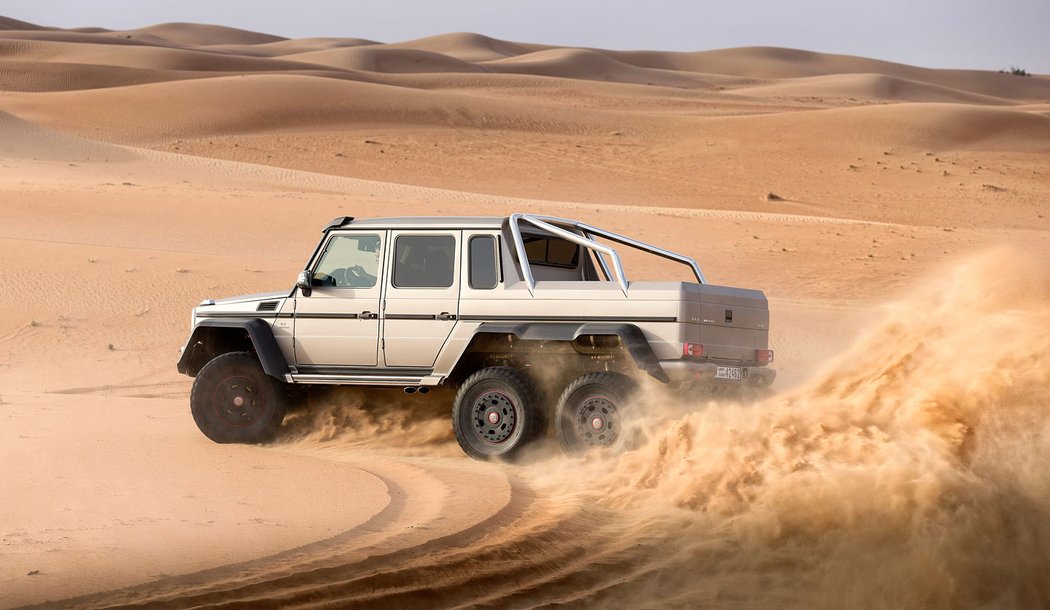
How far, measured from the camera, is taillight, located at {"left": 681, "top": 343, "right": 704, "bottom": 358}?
28.0 ft

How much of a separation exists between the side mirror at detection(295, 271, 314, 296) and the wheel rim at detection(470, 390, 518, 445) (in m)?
1.66

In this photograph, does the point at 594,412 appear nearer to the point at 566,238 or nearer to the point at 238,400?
the point at 566,238

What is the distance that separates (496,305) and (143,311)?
931 cm

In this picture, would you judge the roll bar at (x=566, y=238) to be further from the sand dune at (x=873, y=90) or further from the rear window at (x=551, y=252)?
the sand dune at (x=873, y=90)

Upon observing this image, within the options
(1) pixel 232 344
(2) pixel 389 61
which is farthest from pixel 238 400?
(2) pixel 389 61

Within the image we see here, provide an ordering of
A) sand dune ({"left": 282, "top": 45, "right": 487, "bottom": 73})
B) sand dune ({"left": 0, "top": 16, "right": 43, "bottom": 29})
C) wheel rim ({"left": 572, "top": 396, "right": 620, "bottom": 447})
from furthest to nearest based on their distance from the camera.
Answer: sand dune ({"left": 0, "top": 16, "right": 43, "bottom": 29}), sand dune ({"left": 282, "top": 45, "right": 487, "bottom": 73}), wheel rim ({"left": 572, "top": 396, "right": 620, "bottom": 447})

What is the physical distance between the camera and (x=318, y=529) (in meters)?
6.84

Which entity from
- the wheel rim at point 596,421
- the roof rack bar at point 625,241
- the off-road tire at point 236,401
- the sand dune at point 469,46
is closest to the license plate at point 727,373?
the wheel rim at point 596,421

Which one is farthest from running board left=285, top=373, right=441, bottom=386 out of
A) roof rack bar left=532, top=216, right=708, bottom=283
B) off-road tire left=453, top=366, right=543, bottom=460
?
roof rack bar left=532, top=216, right=708, bottom=283

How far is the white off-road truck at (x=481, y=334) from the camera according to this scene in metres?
8.64

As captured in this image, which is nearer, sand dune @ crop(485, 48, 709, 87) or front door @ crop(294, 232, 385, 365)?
front door @ crop(294, 232, 385, 365)

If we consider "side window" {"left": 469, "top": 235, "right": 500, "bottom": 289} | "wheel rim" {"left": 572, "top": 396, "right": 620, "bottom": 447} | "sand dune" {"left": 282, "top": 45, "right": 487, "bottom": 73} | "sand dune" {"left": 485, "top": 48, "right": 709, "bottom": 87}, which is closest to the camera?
"wheel rim" {"left": 572, "top": 396, "right": 620, "bottom": 447}

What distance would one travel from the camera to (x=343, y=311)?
31.3ft

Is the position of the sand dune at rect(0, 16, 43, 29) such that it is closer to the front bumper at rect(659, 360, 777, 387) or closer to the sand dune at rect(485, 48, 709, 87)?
the sand dune at rect(485, 48, 709, 87)
